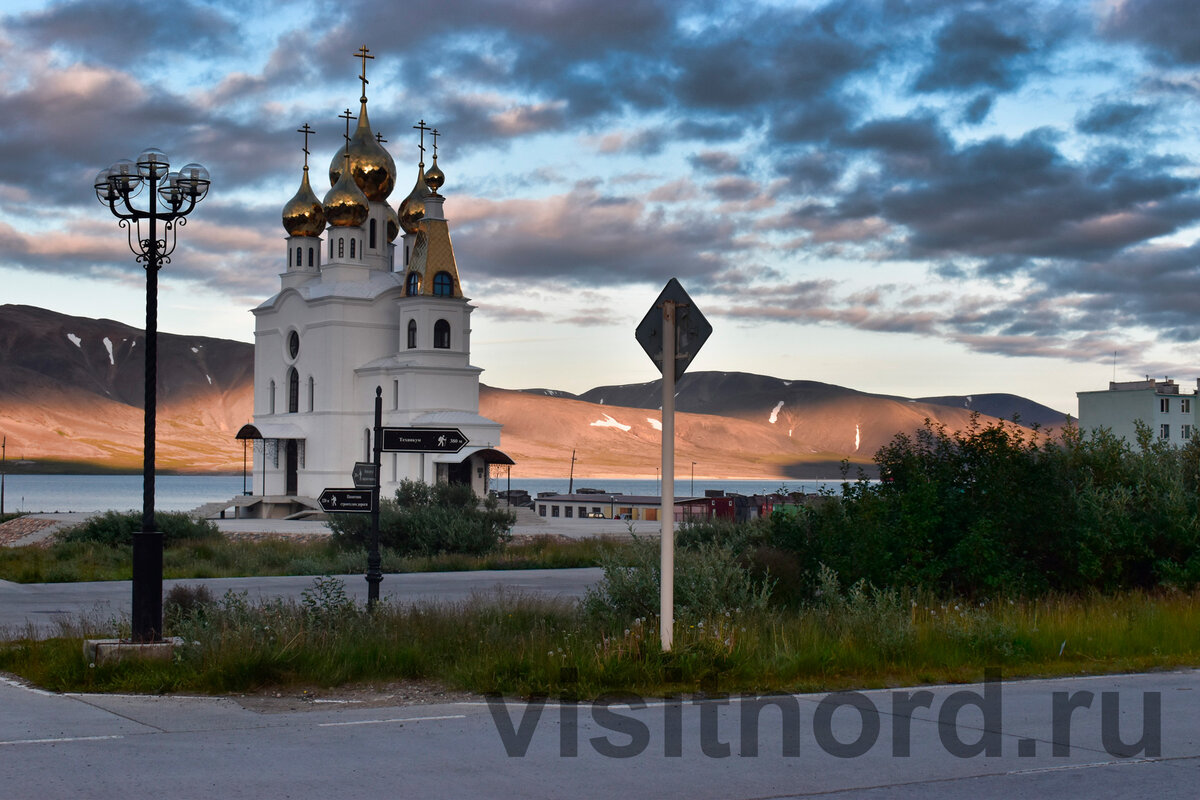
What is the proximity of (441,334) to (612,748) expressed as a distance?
58034 millimetres

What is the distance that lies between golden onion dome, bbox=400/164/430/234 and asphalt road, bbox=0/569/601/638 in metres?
46.2

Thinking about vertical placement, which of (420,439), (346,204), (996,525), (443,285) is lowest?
(996,525)

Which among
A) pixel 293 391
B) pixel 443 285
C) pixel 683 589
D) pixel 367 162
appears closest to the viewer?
pixel 683 589

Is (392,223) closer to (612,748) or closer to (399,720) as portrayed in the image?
(399,720)

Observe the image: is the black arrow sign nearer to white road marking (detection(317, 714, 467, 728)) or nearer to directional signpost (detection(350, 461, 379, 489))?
directional signpost (detection(350, 461, 379, 489))

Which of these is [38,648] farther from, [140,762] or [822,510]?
[822,510]

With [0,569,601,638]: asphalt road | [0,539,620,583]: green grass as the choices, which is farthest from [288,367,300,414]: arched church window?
[0,569,601,638]: asphalt road

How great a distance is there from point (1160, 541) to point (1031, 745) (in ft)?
31.0

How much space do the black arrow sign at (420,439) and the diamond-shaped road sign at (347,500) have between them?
0.68 metres

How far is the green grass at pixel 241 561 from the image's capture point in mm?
26672

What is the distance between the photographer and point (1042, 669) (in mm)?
11883

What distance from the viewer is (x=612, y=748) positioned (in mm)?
8539

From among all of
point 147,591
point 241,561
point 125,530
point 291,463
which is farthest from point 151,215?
point 291,463

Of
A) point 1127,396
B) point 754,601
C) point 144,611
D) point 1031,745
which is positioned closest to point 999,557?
point 754,601
